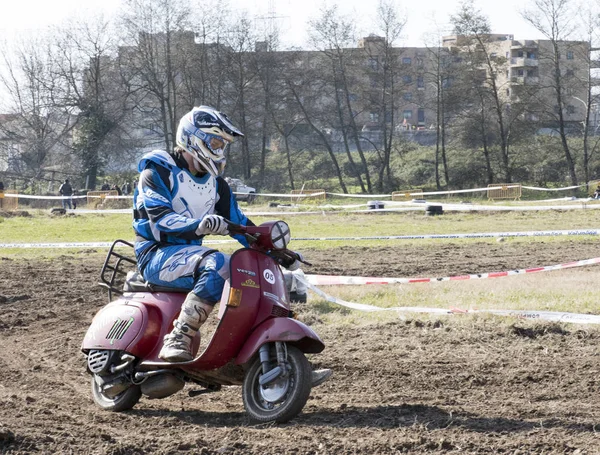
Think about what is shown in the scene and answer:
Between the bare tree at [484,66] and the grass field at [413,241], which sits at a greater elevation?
the bare tree at [484,66]

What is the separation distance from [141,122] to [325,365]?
5394 cm

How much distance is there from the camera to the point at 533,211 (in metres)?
33.1

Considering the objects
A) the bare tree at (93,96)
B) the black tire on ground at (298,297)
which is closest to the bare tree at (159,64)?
the bare tree at (93,96)

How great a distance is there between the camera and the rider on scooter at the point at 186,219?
5.66m

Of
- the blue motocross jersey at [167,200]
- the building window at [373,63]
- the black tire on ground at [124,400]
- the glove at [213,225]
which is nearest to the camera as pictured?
the glove at [213,225]

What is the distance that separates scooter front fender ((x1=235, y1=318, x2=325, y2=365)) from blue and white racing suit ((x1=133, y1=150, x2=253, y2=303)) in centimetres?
39

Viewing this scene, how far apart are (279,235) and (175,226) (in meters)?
0.67

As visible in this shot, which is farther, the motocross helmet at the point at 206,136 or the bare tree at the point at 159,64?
the bare tree at the point at 159,64

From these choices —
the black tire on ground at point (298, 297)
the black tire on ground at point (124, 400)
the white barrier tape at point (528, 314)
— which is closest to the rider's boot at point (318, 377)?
the black tire on ground at point (124, 400)

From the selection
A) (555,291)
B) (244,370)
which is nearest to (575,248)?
(555,291)

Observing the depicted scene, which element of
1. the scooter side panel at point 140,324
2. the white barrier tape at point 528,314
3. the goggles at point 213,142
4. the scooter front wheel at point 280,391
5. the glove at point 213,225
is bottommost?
the white barrier tape at point 528,314

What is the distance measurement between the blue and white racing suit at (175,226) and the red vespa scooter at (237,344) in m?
0.15

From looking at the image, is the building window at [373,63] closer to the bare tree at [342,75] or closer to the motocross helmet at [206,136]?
the bare tree at [342,75]

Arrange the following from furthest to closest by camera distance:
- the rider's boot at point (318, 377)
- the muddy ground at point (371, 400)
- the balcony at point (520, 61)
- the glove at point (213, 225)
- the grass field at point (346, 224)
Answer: the balcony at point (520, 61)
the grass field at point (346, 224)
the rider's boot at point (318, 377)
the glove at point (213, 225)
the muddy ground at point (371, 400)
